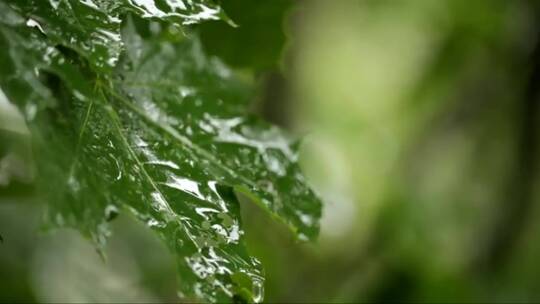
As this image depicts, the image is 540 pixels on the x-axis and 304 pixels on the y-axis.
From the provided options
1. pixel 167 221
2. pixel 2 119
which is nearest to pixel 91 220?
pixel 167 221

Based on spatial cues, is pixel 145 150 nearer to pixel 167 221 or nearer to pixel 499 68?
pixel 167 221

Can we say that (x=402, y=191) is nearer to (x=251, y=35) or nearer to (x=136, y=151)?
(x=251, y=35)

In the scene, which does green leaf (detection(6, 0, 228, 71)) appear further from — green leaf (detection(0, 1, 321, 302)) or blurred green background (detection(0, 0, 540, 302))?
blurred green background (detection(0, 0, 540, 302))

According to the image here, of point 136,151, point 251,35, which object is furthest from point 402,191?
point 136,151

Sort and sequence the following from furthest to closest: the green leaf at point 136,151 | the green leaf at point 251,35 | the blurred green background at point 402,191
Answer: the blurred green background at point 402,191 < the green leaf at point 251,35 < the green leaf at point 136,151

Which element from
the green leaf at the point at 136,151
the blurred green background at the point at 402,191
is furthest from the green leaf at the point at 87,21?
the blurred green background at the point at 402,191

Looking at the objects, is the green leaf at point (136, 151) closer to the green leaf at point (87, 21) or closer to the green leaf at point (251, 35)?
the green leaf at point (87, 21)

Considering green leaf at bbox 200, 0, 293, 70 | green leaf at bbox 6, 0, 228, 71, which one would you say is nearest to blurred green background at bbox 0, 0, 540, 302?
green leaf at bbox 200, 0, 293, 70

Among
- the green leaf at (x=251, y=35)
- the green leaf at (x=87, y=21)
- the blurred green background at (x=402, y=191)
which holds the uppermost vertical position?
the green leaf at (x=87, y=21)
